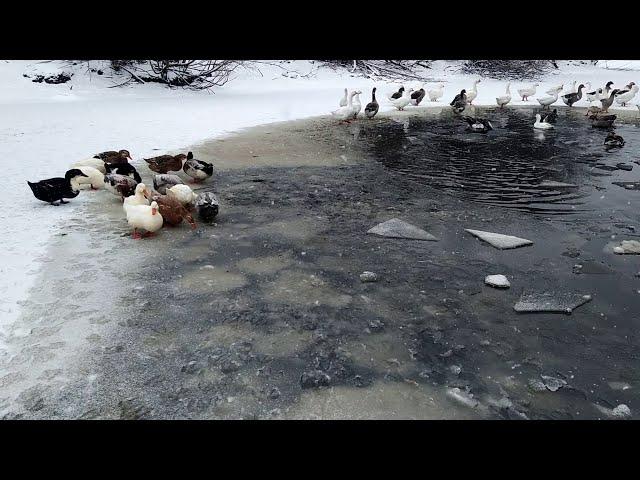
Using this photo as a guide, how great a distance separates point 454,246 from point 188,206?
3.53 meters

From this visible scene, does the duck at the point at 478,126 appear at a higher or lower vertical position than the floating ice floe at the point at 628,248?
higher

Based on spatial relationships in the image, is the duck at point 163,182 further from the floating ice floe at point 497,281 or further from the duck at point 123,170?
the floating ice floe at point 497,281

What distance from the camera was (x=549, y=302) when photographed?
3893 mm

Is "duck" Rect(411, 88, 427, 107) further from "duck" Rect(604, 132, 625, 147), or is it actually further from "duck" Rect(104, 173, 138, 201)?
"duck" Rect(104, 173, 138, 201)

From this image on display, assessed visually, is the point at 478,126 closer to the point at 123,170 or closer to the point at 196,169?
the point at 196,169

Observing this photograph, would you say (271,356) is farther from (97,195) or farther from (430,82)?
(430,82)

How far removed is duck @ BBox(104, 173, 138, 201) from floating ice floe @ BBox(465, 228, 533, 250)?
467cm

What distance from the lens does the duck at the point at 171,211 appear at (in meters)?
5.41

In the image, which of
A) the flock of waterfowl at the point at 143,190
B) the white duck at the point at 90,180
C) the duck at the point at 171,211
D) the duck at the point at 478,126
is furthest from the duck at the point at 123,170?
the duck at the point at 478,126

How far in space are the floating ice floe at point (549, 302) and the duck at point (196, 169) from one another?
5.19 meters

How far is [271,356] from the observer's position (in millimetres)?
3195

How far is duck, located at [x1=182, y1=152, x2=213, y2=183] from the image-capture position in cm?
707

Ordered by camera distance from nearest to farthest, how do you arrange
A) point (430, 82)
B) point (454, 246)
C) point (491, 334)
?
point (491, 334) → point (454, 246) → point (430, 82)
